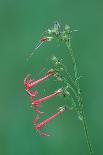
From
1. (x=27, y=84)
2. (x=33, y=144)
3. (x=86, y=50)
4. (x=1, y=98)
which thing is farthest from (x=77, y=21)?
(x=27, y=84)

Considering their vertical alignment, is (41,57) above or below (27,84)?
above

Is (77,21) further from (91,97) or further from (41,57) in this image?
(91,97)

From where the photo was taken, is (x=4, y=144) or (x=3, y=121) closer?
(x=4, y=144)

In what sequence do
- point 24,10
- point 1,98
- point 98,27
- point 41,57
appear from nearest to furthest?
point 1,98, point 41,57, point 98,27, point 24,10

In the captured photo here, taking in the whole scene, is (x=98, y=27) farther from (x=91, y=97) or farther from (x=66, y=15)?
(x=91, y=97)

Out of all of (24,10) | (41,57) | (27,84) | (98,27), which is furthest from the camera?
(24,10)

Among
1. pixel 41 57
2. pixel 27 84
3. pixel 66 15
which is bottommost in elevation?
pixel 27 84

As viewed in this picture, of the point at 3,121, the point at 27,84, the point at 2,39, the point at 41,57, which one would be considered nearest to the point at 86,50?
the point at 41,57
